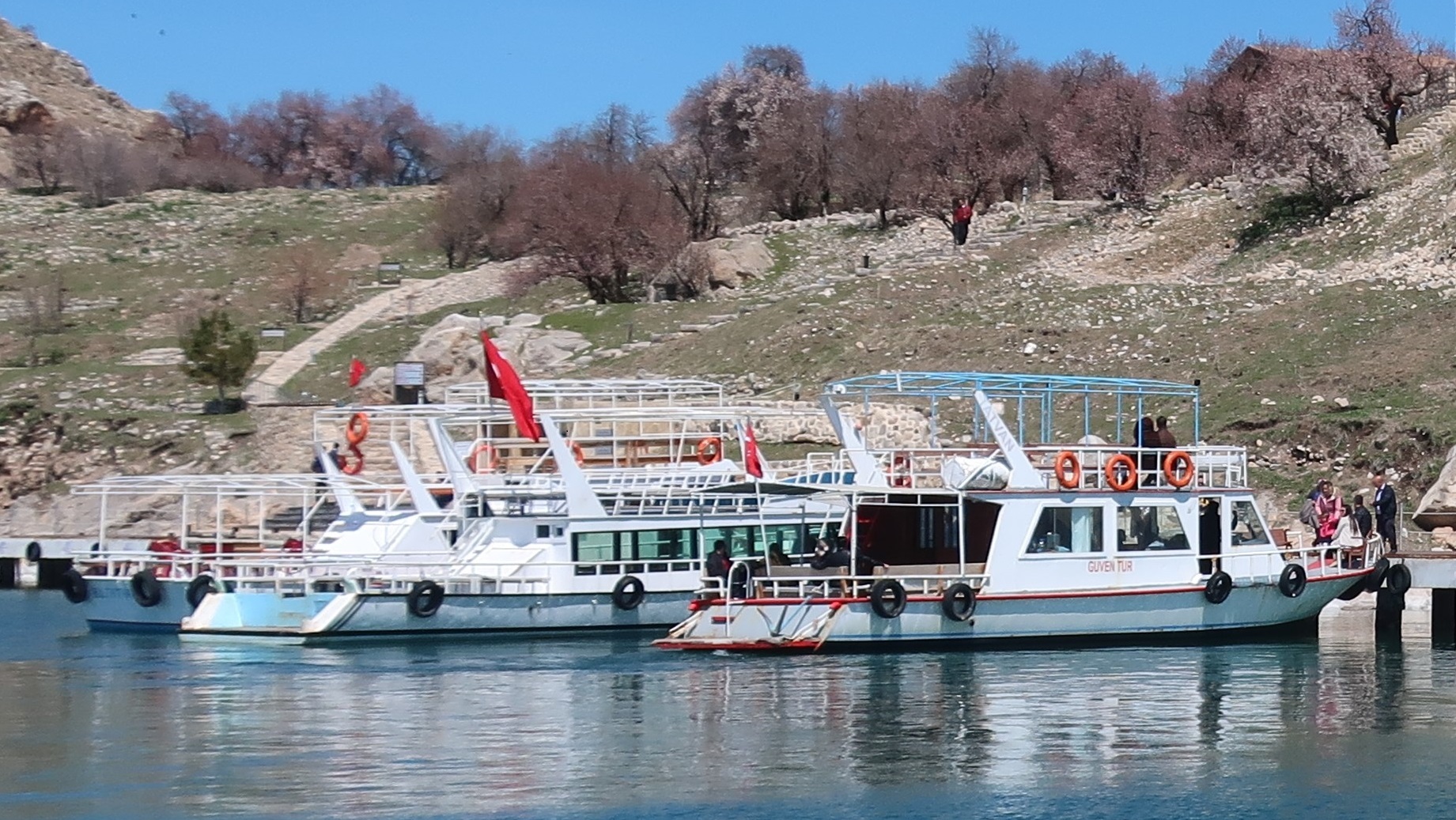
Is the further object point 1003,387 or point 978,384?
point 1003,387

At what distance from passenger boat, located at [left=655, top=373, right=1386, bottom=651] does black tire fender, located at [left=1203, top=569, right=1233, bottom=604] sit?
0.03 m

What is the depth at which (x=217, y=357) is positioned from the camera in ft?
197

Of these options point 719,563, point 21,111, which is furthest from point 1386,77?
point 21,111

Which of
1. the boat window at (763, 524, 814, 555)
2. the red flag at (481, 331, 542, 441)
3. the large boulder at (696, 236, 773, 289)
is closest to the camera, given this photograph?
the red flag at (481, 331, 542, 441)

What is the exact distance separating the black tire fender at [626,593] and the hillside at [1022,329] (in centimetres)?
1488

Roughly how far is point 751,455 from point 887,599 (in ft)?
18.0

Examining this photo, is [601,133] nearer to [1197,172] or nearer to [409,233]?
[409,233]

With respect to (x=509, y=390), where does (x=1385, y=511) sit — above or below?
below

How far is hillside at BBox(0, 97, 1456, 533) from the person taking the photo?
46219mm

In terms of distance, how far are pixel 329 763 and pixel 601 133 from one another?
79.2 m

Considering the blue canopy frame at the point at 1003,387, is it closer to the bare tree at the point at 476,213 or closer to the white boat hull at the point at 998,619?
the white boat hull at the point at 998,619

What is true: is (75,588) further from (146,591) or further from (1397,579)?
(1397,579)

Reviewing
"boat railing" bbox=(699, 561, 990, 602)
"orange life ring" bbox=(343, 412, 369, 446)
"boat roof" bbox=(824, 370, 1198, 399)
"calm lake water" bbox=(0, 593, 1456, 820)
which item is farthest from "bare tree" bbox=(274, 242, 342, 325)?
"boat railing" bbox=(699, 561, 990, 602)

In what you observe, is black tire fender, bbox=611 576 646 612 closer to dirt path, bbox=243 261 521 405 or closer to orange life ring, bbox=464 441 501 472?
orange life ring, bbox=464 441 501 472
